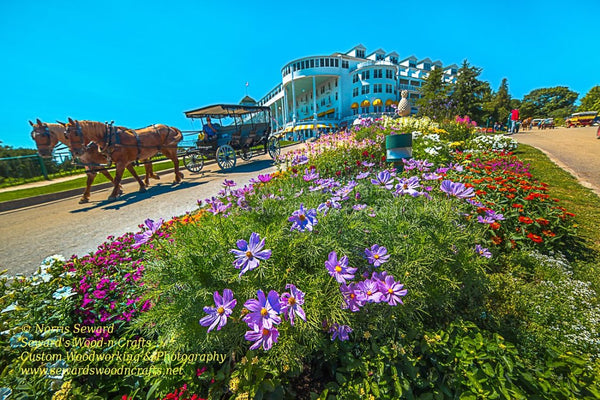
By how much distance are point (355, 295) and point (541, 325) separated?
1.81 metres

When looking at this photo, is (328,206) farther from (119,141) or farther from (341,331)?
(119,141)

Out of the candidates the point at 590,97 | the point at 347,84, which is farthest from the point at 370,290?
the point at 590,97

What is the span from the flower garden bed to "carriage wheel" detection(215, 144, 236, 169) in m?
7.05

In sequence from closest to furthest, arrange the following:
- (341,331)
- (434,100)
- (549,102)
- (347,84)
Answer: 1. (341,331)
2. (434,100)
3. (347,84)
4. (549,102)

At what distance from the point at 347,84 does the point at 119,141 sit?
39.6 meters

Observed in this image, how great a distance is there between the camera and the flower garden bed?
3.68ft

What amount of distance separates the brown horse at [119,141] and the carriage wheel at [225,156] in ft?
5.00

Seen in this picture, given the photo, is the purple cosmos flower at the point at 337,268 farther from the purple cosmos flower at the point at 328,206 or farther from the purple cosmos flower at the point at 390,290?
the purple cosmos flower at the point at 328,206

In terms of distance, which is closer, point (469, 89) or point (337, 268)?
point (337, 268)

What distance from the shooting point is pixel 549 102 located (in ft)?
210

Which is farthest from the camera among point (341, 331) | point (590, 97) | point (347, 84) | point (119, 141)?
point (590, 97)

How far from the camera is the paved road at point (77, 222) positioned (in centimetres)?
325

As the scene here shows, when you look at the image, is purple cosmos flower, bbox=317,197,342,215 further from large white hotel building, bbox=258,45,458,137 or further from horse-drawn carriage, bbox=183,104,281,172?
large white hotel building, bbox=258,45,458,137

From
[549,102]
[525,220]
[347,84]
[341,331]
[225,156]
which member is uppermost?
[347,84]
